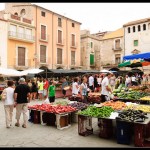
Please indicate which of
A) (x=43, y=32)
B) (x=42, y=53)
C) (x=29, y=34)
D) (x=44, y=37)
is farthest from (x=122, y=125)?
(x=43, y=32)

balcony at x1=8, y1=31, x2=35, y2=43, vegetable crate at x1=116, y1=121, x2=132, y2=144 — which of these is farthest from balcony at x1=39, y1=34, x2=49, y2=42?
vegetable crate at x1=116, y1=121, x2=132, y2=144

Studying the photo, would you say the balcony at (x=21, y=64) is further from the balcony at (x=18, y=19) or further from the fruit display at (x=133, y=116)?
the fruit display at (x=133, y=116)

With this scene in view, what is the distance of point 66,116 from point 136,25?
31.7 m

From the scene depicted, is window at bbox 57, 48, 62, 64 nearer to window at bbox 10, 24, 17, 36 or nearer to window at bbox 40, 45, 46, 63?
window at bbox 40, 45, 46, 63

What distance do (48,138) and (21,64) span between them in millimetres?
23067

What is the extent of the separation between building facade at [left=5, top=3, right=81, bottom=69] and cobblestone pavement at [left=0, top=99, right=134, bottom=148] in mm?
23150

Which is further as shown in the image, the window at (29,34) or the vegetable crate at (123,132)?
the window at (29,34)

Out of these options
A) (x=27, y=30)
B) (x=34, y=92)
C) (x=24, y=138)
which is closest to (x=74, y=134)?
(x=24, y=138)

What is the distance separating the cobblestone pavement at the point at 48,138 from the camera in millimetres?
5562

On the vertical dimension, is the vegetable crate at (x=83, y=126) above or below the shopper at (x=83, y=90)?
below

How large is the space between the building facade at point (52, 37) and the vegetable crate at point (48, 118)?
73.7 feet

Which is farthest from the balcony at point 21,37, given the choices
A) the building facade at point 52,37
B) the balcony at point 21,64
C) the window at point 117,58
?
the window at point 117,58

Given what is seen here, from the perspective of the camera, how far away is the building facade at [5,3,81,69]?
30.2 meters

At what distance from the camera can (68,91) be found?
17.7 m
